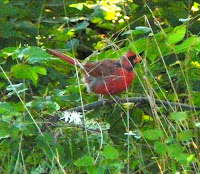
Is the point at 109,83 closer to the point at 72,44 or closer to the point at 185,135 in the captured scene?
the point at 72,44

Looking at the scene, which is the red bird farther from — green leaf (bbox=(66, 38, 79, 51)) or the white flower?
the white flower

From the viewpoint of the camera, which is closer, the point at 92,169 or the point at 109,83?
the point at 92,169

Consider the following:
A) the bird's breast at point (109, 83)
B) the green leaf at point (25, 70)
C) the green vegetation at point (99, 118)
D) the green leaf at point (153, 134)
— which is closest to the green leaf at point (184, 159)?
the green vegetation at point (99, 118)

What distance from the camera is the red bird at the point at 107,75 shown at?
3779 millimetres

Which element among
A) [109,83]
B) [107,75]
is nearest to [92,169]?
[109,83]

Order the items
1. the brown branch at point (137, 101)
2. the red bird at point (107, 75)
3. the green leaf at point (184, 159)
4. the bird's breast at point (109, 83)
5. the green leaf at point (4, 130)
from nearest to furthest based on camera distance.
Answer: the green leaf at point (184, 159) < the green leaf at point (4, 130) < the brown branch at point (137, 101) < the red bird at point (107, 75) < the bird's breast at point (109, 83)

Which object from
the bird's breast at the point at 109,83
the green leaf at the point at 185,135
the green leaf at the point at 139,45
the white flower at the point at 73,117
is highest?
the green leaf at the point at 139,45

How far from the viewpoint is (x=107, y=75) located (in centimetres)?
433

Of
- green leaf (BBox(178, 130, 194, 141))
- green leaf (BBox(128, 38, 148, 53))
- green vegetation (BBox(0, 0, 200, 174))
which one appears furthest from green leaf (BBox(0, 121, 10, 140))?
green leaf (BBox(178, 130, 194, 141))

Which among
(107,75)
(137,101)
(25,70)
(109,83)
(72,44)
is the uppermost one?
(25,70)

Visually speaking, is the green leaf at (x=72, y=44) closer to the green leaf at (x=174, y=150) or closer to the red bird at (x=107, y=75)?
the red bird at (x=107, y=75)

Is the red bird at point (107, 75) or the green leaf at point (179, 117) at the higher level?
the green leaf at point (179, 117)

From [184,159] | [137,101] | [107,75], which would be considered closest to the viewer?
[184,159]

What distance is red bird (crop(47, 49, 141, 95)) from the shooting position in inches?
149
